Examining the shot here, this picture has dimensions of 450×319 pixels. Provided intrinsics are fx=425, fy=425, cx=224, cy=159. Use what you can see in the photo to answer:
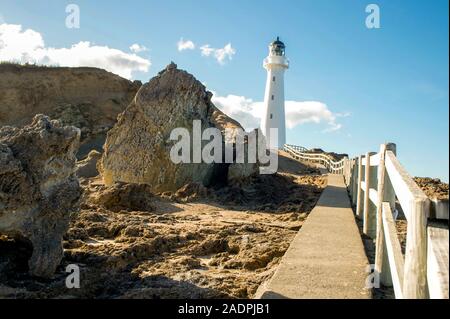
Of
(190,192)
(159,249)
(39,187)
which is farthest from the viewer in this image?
(190,192)

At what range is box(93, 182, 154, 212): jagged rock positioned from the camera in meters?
9.20

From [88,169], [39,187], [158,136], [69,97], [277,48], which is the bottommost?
[39,187]

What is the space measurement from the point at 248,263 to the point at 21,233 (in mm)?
2587

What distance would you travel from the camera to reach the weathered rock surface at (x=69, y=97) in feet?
81.5

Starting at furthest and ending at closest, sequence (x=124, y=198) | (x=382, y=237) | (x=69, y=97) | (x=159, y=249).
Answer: (x=69, y=97) → (x=124, y=198) → (x=159, y=249) → (x=382, y=237)

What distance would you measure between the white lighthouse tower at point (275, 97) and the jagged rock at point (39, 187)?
3392 centimetres

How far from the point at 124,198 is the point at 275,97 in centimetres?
3126

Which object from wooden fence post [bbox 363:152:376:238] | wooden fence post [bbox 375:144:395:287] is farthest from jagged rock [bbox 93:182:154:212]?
wooden fence post [bbox 375:144:395:287]

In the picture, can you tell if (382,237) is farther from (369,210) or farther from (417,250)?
(369,210)

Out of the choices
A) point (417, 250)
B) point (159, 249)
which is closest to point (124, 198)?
point (159, 249)

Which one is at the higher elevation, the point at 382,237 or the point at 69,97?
the point at 69,97

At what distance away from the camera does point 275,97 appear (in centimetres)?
3916

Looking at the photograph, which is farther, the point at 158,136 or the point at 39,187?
the point at 158,136

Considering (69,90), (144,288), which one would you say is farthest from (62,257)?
(69,90)
